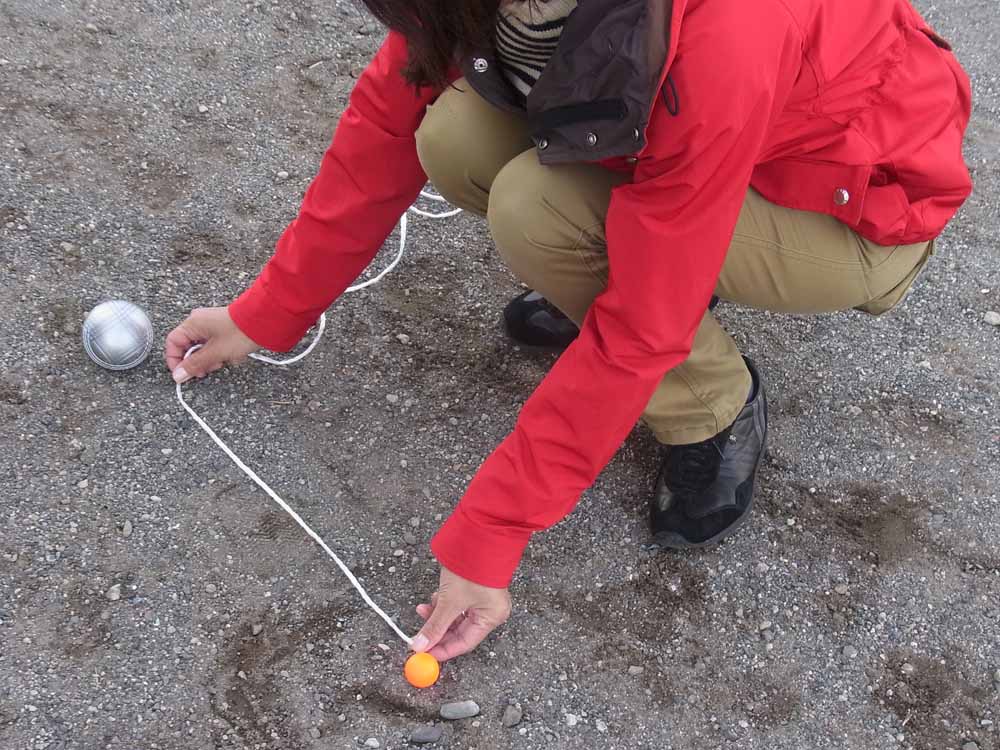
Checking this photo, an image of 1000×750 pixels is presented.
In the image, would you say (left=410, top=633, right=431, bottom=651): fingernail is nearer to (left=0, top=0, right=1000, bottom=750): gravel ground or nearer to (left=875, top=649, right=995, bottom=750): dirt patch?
(left=0, top=0, right=1000, bottom=750): gravel ground

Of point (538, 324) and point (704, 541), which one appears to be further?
point (538, 324)

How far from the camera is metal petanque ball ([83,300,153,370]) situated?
73.5 inches

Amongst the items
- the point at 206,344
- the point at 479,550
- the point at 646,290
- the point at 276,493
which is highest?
the point at 646,290

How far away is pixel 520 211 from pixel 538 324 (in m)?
0.60

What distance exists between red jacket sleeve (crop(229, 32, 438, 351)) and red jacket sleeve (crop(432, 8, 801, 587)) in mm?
503

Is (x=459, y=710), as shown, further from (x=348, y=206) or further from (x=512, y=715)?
(x=348, y=206)

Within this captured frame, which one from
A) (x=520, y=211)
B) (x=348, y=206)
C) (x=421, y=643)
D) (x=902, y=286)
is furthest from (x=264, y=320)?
(x=902, y=286)

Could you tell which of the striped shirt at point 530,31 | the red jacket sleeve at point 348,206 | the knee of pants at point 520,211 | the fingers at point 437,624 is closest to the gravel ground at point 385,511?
the fingers at point 437,624

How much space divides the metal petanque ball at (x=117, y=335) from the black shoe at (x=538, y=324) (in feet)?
2.64

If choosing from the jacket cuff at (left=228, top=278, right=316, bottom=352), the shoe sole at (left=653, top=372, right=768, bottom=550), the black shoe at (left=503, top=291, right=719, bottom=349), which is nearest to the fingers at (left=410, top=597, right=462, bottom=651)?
the shoe sole at (left=653, top=372, right=768, bottom=550)

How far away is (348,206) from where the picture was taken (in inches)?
65.3

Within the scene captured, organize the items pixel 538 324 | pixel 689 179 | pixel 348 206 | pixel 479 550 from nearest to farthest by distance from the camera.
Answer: pixel 689 179, pixel 479 550, pixel 348 206, pixel 538 324

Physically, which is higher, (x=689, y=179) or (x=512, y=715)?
(x=689, y=179)

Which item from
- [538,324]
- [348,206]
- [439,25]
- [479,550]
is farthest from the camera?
[538,324]
